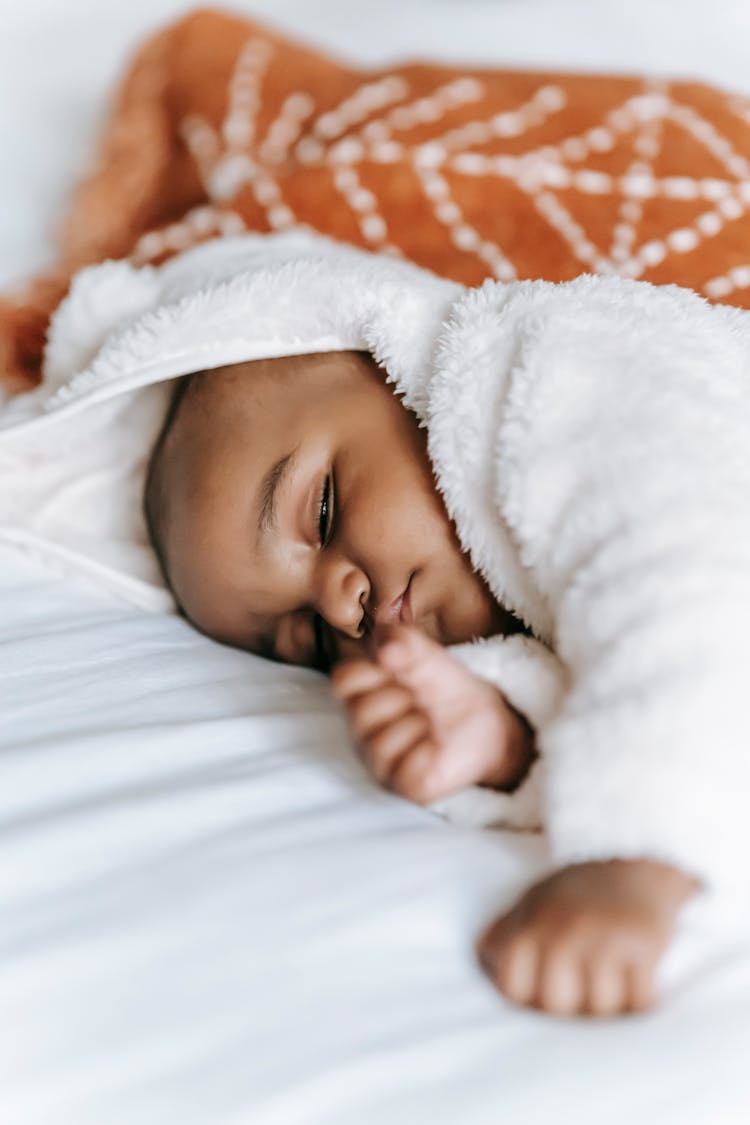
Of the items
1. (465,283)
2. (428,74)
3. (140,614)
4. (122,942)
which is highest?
(428,74)

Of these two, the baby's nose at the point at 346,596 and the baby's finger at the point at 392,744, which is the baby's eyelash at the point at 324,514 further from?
the baby's finger at the point at 392,744

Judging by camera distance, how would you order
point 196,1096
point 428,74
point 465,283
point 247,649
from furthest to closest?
point 428,74 → point 465,283 → point 247,649 → point 196,1096

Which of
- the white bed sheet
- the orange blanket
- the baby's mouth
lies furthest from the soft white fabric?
the orange blanket

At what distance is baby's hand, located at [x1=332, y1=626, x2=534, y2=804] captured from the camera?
2.23ft

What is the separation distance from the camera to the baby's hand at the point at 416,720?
68cm

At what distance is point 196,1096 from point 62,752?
0.27 m

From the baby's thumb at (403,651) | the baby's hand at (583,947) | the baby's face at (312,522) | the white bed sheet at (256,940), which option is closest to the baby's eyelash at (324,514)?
A: the baby's face at (312,522)

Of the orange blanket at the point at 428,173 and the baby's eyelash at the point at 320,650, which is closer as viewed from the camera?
the baby's eyelash at the point at 320,650

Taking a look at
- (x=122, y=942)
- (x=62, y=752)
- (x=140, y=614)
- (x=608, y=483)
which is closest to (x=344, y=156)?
(x=140, y=614)

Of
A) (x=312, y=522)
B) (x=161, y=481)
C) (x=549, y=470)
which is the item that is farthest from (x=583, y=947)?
(x=161, y=481)

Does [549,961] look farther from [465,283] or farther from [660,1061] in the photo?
[465,283]

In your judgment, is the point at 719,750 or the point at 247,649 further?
the point at 247,649

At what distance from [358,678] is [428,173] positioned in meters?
0.74

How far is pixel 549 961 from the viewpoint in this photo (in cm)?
54
